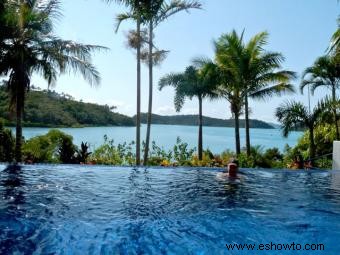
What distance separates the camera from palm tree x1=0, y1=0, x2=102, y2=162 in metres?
11.6

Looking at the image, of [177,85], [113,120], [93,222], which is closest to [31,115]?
[113,120]

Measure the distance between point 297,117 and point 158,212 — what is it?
998cm

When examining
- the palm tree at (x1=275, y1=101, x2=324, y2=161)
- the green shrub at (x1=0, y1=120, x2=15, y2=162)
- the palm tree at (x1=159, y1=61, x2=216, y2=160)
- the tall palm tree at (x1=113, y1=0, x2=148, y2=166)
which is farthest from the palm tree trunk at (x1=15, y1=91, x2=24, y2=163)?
the palm tree at (x1=275, y1=101, x2=324, y2=161)

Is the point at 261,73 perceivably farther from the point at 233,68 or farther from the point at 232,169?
the point at 232,169

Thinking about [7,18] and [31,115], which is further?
[31,115]

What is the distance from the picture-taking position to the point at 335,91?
1780 centimetres

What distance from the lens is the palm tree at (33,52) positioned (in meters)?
11.6

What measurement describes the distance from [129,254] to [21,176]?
21.5 feet

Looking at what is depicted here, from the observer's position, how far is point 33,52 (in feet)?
39.8

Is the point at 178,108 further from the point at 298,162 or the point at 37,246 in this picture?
the point at 37,246

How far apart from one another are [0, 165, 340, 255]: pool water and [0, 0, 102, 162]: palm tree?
2793mm

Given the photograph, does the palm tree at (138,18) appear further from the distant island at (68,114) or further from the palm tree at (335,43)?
the distant island at (68,114)

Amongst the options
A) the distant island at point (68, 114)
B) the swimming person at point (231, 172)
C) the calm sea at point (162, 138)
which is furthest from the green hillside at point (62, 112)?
the swimming person at point (231, 172)

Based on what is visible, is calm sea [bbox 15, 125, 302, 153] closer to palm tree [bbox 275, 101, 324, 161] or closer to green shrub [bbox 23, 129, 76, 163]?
palm tree [bbox 275, 101, 324, 161]
